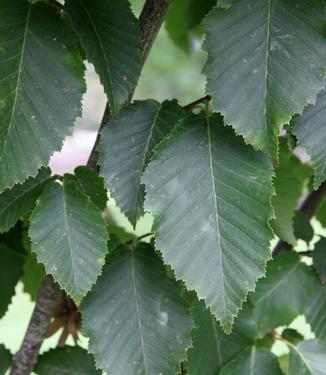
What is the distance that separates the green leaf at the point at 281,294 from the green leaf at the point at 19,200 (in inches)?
13.5

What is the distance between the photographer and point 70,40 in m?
0.67

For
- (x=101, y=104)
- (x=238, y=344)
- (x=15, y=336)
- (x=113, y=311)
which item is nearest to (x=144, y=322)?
(x=113, y=311)

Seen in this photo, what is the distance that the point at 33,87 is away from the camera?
2.14 feet

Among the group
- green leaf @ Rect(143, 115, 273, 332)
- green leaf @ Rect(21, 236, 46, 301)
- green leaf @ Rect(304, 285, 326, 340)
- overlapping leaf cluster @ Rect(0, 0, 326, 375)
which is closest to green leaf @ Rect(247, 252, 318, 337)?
green leaf @ Rect(304, 285, 326, 340)

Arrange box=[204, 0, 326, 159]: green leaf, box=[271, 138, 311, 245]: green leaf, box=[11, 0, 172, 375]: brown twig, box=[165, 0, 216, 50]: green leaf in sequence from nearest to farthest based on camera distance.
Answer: box=[204, 0, 326, 159]: green leaf
box=[11, 0, 172, 375]: brown twig
box=[271, 138, 311, 245]: green leaf
box=[165, 0, 216, 50]: green leaf

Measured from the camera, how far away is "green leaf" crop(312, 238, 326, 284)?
922 mm

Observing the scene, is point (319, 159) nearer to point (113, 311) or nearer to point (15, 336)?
point (113, 311)

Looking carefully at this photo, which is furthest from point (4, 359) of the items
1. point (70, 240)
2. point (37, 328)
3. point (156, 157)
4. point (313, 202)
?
point (313, 202)

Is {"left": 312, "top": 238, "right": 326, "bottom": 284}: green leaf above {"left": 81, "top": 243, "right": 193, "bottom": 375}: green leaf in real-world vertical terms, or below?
above

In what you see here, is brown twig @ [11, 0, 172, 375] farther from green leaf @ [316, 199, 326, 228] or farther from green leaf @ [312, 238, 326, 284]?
green leaf @ [316, 199, 326, 228]

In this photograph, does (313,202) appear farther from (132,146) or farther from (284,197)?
(132,146)

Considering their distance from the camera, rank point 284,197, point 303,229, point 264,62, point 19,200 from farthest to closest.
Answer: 1. point 303,229
2. point 284,197
3. point 19,200
4. point 264,62

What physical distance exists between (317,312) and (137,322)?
11.4 inches

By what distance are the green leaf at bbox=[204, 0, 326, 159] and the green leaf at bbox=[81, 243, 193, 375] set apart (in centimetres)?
25
